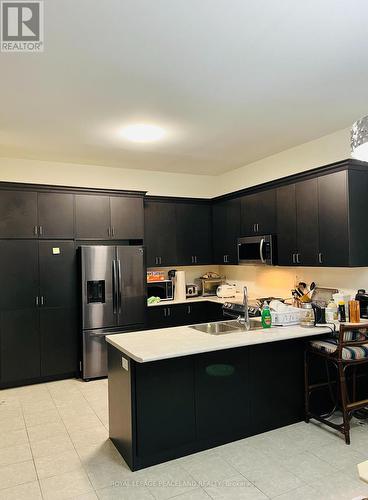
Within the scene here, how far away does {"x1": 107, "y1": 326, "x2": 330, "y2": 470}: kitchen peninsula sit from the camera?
101 inches

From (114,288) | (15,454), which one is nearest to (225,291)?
(114,288)

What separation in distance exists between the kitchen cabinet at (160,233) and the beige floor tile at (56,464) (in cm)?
290

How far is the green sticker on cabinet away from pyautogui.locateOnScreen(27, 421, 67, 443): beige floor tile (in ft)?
4.67

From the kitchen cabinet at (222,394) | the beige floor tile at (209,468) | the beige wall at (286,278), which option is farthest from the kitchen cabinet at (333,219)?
the beige floor tile at (209,468)

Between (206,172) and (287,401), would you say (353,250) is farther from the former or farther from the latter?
(206,172)

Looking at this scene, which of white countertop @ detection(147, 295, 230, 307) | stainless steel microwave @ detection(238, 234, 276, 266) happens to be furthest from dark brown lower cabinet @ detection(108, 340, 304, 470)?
white countertop @ detection(147, 295, 230, 307)

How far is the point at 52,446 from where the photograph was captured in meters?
2.92

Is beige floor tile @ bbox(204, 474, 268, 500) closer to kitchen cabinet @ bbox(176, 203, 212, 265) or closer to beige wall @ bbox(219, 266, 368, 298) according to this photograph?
beige wall @ bbox(219, 266, 368, 298)

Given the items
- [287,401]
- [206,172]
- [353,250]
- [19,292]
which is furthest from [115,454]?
[206,172]

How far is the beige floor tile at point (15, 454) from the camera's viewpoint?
2.72 m

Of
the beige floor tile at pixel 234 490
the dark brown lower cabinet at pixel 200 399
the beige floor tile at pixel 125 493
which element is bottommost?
the beige floor tile at pixel 234 490

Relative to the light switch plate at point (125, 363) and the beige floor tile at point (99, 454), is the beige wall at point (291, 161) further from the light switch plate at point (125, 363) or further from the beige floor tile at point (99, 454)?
the beige floor tile at point (99, 454)

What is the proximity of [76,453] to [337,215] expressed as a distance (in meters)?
3.18

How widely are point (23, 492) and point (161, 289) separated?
3219 millimetres
